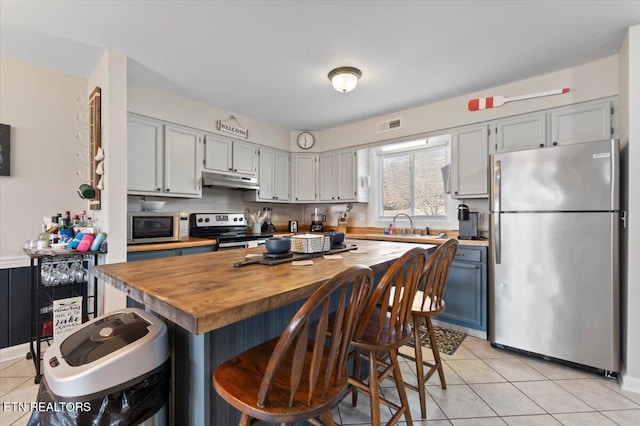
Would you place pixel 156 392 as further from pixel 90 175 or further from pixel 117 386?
pixel 90 175

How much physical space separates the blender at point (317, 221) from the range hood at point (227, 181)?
114 cm

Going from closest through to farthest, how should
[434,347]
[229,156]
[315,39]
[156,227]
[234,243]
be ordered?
[434,347] < [315,39] < [156,227] < [234,243] < [229,156]

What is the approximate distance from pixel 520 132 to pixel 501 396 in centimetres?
236

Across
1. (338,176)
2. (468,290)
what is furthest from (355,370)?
(338,176)

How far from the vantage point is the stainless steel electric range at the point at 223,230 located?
11.0 feet

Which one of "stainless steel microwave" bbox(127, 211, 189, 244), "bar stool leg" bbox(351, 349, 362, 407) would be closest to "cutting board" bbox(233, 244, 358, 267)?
"bar stool leg" bbox(351, 349, 362, 407)

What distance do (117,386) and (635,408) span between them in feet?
9.25

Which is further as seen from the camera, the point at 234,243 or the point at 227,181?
the point at 227,181

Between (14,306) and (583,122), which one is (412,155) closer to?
(583,122)

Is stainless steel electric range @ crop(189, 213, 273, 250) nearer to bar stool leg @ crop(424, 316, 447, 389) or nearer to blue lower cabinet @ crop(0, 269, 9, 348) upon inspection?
blue lower cabinet @ crop(0, 269, 9, 348)

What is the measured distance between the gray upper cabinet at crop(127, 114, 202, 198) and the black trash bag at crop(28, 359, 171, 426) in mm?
2227

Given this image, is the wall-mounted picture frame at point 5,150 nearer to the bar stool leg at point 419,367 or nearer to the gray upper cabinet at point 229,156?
the gray upper cabinet at point 229,156

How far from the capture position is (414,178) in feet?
13.6

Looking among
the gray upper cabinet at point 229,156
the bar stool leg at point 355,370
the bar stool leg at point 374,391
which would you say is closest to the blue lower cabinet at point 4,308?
the gray upper cabinet at point 229,156
